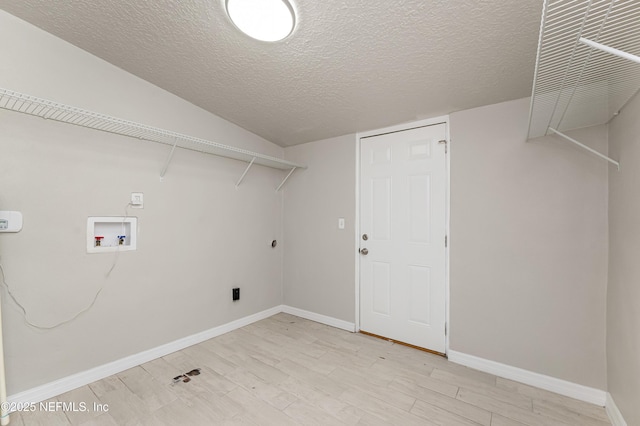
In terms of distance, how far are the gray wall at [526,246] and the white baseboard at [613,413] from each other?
0.33 ft

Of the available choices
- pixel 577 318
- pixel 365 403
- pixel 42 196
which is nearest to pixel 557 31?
pixel 577 318

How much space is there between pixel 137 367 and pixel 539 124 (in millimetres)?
3494

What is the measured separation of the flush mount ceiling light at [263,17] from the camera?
4.73 ft

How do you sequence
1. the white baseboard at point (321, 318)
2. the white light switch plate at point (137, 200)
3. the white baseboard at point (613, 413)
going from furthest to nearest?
the white baseboard at point (321, 318) → the white light switch plate at point (137, 200) → the white baseboard at point (613, 413)

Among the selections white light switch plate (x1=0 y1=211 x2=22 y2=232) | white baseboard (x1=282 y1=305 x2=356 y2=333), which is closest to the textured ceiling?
white light switch plate (x1=0 y1=211 x2=22 y2=232)

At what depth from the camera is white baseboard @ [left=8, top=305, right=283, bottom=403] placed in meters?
1.81

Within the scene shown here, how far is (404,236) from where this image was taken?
8.93 feet

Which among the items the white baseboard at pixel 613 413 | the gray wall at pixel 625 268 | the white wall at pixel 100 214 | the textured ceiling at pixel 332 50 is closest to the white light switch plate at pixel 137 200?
the white wall at pixel 100 214

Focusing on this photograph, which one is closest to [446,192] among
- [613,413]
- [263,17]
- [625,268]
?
[625,268]

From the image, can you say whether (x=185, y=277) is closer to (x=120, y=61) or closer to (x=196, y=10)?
(x=120, y=61)

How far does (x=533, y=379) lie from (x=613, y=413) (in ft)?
1.35

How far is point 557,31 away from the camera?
97cm

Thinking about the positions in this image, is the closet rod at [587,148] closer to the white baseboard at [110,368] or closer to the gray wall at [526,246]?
the gray wall at [526,246]

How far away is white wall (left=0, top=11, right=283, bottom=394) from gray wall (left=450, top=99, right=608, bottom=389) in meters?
2.29
